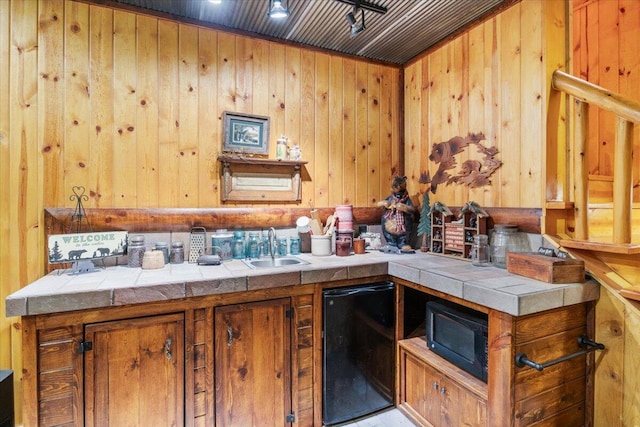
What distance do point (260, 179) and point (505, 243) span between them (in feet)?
5.71

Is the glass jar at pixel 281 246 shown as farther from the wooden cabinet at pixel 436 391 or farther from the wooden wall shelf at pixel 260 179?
the wooden cabinet at pixel 436 391

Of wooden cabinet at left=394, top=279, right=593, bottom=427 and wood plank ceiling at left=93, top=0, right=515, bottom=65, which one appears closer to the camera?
wooden cabinet at left=394, top=279, right=593, bottom=427

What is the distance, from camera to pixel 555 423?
62.1 inches

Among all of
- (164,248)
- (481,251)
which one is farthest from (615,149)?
(164,248)

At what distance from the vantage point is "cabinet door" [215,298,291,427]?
1.76 metres

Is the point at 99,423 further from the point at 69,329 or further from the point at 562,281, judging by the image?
the point at 562,281

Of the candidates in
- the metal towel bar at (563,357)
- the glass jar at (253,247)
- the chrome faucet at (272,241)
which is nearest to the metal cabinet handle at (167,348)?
the glass jar at (253,247)

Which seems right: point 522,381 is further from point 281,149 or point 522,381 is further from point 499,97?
point 281,149

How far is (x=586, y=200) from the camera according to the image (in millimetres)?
1828

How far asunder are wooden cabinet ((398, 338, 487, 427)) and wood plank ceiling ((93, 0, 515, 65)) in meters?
2.26

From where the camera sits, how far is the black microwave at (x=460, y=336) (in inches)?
64.6

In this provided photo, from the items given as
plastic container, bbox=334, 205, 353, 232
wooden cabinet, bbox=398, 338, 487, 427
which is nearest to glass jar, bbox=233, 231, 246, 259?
plastic container, bbox=334, 205, 353, 232

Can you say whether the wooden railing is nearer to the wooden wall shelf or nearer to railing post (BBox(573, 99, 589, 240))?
railing post (BBox(573, 99, 589, 240))

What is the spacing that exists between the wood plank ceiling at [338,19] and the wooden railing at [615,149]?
79 centimetres
